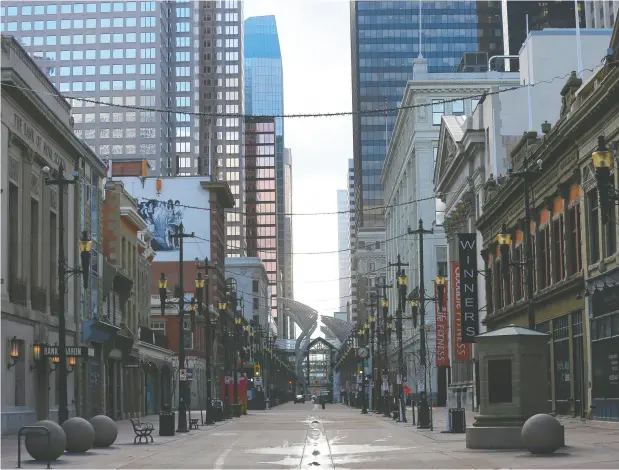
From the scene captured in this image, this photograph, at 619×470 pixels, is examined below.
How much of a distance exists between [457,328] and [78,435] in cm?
5235

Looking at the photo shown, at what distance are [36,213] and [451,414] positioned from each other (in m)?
21.1

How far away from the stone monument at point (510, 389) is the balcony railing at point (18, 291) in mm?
22265

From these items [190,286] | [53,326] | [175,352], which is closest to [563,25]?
[190,286]

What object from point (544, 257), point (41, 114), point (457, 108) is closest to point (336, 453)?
point (41, 114)

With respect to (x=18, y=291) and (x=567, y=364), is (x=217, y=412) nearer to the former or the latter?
(x=18, y=291)

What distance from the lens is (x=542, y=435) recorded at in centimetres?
2533

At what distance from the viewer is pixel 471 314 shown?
225ft

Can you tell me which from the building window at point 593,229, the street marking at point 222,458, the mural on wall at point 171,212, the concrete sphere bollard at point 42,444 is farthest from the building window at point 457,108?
the concrete sphere bollard at point 42,444

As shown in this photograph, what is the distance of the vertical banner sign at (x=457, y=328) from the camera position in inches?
2995

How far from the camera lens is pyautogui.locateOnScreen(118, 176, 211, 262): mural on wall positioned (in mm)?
122250

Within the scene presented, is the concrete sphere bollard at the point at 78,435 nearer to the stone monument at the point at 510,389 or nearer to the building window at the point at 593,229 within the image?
the stone monument at the point at 510,389

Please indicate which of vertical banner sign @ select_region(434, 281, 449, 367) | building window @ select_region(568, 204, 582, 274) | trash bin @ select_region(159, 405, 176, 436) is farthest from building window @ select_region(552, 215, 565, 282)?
vertical banner sign @ select_region(434, 281, 449, 367)

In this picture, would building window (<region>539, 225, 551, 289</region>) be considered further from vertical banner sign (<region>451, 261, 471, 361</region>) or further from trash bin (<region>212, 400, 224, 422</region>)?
trash bin (<region>212, 400, 224, 422</region>)

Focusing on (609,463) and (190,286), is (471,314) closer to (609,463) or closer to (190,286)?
(609,463)
